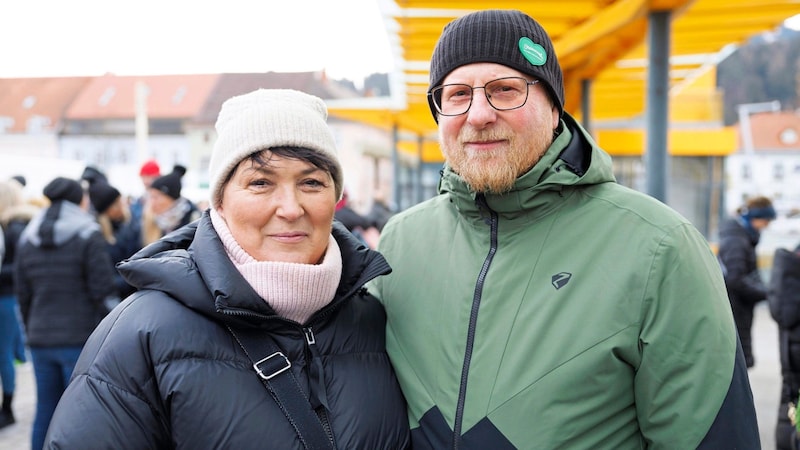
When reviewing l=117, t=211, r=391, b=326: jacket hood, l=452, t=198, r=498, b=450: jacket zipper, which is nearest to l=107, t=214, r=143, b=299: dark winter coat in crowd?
l=117, t=211, r=391, b=326: jacket hood

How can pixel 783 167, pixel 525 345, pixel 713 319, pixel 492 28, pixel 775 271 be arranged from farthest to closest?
pixel 783 167 < pixel 775 271 < pixel 492 28 < pixel 525 345 < pixel 713 319

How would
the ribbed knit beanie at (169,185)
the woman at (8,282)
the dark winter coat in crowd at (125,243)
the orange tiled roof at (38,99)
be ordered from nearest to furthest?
the ribbed knit beanie at (169,185)
the dark winter coat in crowd at (125,243)
the woman at (8,282)
the orange tiled roof at (38,99)

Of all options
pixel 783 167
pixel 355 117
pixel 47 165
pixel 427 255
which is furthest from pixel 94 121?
pixel 427 255

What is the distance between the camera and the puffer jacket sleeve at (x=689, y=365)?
1600 millimetres

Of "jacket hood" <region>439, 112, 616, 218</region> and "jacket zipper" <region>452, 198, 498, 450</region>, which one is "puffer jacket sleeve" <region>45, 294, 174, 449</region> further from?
"jacket hood" <region>439, 112, 616, 218</region>

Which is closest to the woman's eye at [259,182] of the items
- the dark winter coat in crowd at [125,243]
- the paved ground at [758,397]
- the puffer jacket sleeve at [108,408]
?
the puffer jacket sleeve at [108,408]

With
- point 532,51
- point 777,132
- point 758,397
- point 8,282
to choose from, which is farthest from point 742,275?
point 777,132

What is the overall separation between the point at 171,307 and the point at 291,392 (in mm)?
356

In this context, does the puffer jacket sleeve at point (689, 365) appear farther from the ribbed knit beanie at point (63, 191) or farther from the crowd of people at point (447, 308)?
the ribbed knit beanie at point (63, 191)

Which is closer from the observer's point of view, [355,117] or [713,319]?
[713,319]

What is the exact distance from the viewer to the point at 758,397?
21.2ft

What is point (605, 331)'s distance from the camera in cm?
166

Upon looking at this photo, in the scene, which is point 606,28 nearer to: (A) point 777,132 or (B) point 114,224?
(B) point 114,224

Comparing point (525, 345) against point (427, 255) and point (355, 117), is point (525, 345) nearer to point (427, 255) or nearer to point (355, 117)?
point (427, 255)
